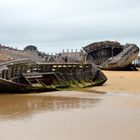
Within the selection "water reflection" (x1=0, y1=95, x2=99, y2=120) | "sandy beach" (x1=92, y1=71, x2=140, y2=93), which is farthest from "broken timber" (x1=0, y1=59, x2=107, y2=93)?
"water reflection" (x1=0, y1=95, x2=99, y2=120)

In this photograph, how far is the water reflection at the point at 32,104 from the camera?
32.7 feet

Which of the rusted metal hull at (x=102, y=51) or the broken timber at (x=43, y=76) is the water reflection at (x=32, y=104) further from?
the rusted metal hull at (x=102, y=51)

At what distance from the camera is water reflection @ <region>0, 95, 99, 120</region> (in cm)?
998

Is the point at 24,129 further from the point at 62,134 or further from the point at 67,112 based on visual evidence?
the point at 67,112

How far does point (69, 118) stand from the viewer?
29.8ft

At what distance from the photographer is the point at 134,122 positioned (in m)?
8.45

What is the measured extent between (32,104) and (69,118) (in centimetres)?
306

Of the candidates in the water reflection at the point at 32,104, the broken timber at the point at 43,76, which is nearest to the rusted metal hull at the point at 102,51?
the broken timber at the point at 43,76

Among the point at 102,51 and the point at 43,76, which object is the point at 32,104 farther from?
the point at 102,51

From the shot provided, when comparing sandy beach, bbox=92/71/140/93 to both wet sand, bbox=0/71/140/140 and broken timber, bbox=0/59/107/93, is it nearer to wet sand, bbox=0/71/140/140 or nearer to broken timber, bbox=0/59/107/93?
broken timber, bbox=0/59/107/93

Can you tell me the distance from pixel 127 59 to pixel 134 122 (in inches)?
1040

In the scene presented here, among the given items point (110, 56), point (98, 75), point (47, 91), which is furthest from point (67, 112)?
point (110, 56)

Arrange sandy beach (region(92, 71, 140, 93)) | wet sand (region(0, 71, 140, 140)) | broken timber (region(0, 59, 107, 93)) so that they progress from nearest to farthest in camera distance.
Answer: wet sand (region(0, 71, 140, 140)) → broken timber (region(0, 59, 107, 93)) → sandy beach (region(92, 71, 140, 93))

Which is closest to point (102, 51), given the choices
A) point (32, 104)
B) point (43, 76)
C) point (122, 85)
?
point (122, 85)
